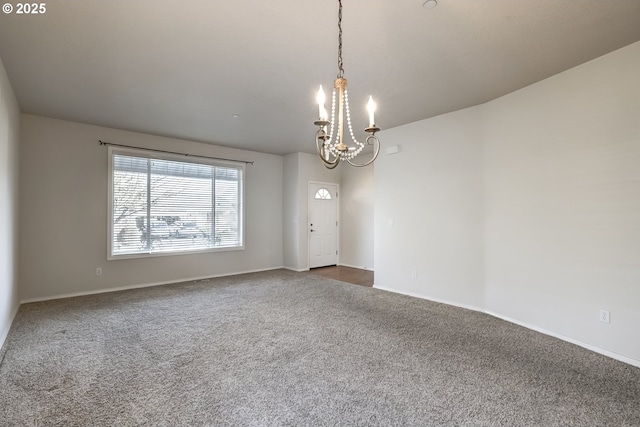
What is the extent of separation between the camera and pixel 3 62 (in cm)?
284

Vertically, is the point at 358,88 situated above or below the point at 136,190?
above

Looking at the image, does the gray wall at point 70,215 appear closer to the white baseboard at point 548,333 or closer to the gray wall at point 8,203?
the gray wall at point 8,203

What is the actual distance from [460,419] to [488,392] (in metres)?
0.44

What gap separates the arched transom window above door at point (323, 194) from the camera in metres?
7.22

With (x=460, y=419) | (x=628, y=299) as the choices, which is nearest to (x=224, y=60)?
(x=460, y=419)

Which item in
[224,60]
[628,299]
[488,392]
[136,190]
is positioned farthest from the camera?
[136,190]

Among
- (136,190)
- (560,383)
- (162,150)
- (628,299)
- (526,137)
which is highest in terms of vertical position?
(162,150)

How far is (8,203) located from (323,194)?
213 inches

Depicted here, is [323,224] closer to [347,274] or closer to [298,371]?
[347,274]

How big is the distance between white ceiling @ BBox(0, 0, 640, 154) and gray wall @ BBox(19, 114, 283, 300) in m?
0.65

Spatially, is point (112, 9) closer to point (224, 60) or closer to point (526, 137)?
point (224, 60)

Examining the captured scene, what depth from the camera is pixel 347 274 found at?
646 centimetres

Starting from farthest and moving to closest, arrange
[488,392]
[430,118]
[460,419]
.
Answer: [430,118], [488,392], [460,419]

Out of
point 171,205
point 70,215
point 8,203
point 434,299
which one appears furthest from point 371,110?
point 70,215
